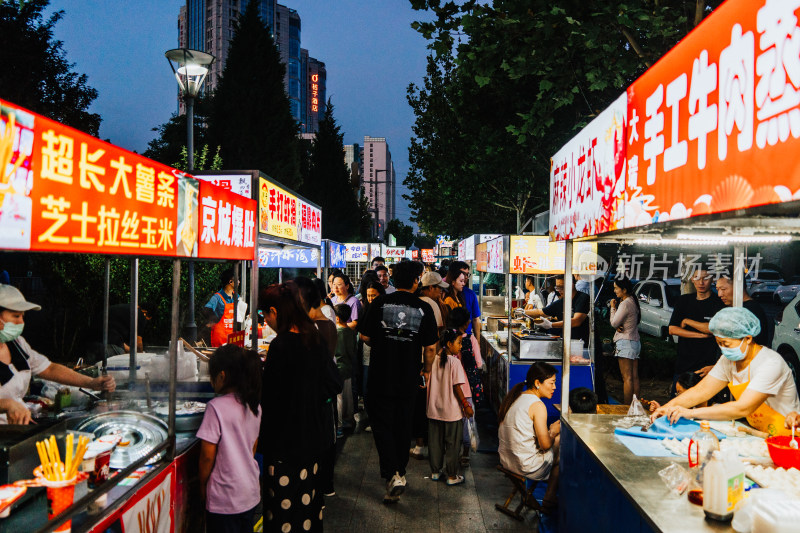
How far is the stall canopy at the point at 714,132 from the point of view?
146 cm

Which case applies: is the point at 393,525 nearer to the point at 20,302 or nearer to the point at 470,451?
the point at 470,451

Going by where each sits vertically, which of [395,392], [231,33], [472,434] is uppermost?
[231,33]

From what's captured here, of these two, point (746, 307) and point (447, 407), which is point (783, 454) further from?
point (746, 307)

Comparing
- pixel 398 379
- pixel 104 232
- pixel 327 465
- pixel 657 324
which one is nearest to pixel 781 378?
pixel 398 379

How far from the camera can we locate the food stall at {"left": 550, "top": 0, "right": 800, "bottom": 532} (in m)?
1.53

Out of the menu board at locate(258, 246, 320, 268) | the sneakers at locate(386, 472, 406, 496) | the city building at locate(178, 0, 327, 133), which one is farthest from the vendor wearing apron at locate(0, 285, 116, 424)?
the city building at locate(178, 0, 327, 133)

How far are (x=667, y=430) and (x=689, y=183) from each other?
220 centimetres

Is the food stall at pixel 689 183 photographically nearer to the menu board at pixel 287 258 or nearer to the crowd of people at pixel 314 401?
the crowd of people at pixel 314 401

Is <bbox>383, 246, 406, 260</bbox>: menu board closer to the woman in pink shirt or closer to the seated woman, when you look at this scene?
the seated woman

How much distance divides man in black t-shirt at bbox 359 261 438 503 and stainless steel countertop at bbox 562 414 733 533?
1.59 meters

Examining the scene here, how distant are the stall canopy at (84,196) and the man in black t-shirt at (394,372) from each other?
2113 millimetres

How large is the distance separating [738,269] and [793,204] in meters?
3.36

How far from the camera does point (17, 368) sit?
3117 mm

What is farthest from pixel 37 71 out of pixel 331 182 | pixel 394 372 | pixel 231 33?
pixel 231 33
